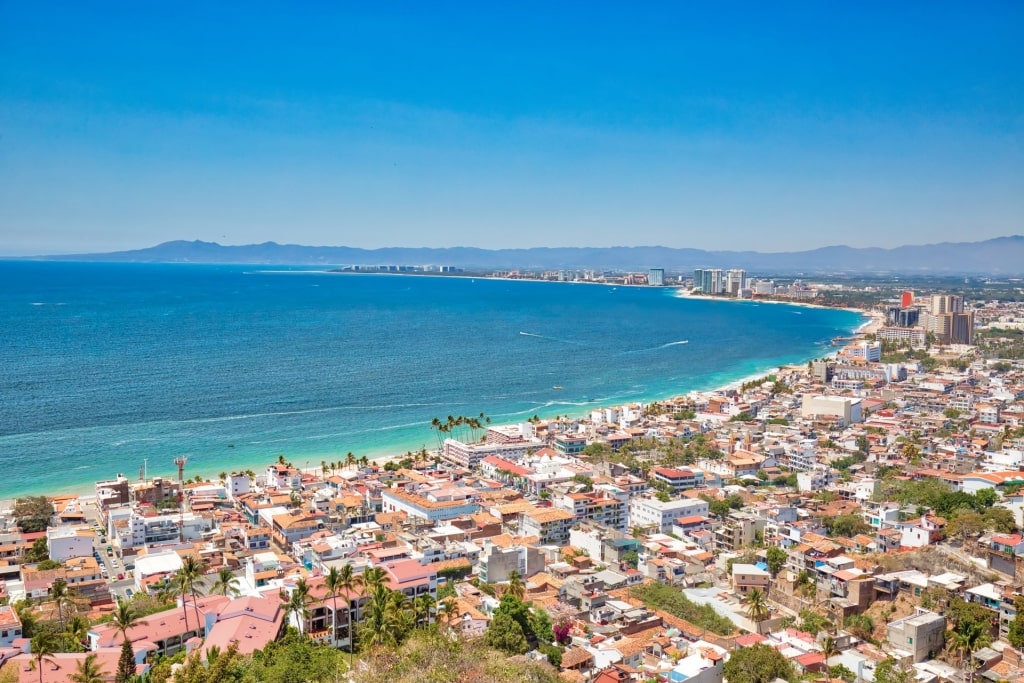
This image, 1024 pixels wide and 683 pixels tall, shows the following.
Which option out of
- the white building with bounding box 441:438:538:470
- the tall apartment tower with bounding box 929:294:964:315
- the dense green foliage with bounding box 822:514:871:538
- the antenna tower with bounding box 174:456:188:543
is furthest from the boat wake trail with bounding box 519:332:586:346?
the dense green foliage with bounding box 822:514:871:538

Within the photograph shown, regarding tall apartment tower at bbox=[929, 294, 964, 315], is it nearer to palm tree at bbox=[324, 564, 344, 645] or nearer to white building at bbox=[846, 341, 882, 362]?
white building at bbox=[846, 341, 882, 362]

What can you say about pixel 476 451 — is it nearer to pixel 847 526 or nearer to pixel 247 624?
pixel 847 526

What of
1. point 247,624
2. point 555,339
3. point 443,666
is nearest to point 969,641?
point 443,666

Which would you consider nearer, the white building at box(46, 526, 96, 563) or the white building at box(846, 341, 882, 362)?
the white building at box(46, 526, 96, 563)

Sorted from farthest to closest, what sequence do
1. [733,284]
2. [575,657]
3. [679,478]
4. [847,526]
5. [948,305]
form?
1. [733,284]
2. [948,305]
3. [679,478]
4. [847,526]
5. [575,657]

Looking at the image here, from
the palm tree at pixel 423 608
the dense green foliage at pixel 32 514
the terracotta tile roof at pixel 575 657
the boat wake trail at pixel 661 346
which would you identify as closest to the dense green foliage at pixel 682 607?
the terracotta tile roof at pixel 575 657

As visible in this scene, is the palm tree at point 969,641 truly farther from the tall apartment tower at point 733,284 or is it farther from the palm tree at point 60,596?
the tall apartment tower at point 733,284
